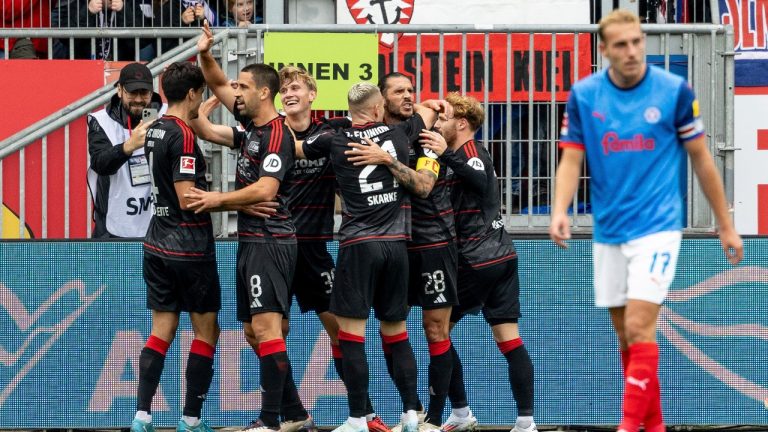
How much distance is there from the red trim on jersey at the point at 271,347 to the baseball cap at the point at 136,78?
2.17 meters

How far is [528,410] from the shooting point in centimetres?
924

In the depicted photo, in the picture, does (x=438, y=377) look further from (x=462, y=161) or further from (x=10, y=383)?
(x=10, y=383)

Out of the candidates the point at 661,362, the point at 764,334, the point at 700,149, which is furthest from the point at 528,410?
the point at 700,149

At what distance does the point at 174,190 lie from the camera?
8906 millimetres

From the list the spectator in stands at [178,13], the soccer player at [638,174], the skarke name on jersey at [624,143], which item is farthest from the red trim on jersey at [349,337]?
the spectator in stands at [178,13]

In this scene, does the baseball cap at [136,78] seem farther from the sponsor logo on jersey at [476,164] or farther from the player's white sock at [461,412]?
the player's white sock at [461,412]

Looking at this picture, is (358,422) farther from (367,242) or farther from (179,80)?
(179,80)

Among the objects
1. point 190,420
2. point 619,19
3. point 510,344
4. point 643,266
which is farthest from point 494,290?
point 619,19

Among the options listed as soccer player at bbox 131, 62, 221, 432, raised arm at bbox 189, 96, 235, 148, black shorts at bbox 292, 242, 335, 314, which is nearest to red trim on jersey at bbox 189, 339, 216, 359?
soccer player at bbox 131, 62, 221, 432

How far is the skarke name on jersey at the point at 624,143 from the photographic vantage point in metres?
7.11

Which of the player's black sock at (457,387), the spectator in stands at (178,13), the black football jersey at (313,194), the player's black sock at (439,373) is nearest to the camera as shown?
the player's black sock at (439,373)

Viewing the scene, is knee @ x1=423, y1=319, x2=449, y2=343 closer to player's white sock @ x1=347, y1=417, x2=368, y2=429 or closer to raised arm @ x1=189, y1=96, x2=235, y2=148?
player's white sock @ x1=347, y1=417, x2=368, y2=429

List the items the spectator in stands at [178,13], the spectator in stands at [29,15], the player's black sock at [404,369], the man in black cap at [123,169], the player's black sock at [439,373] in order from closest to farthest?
the player's black sock at [404,369] < the player's black sock at [439,373] < the man in black cap at [123,169] < the spectator in stands at [178,13] < the spectator in stands at [29,15]

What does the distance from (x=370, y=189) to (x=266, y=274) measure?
34.6 inches
